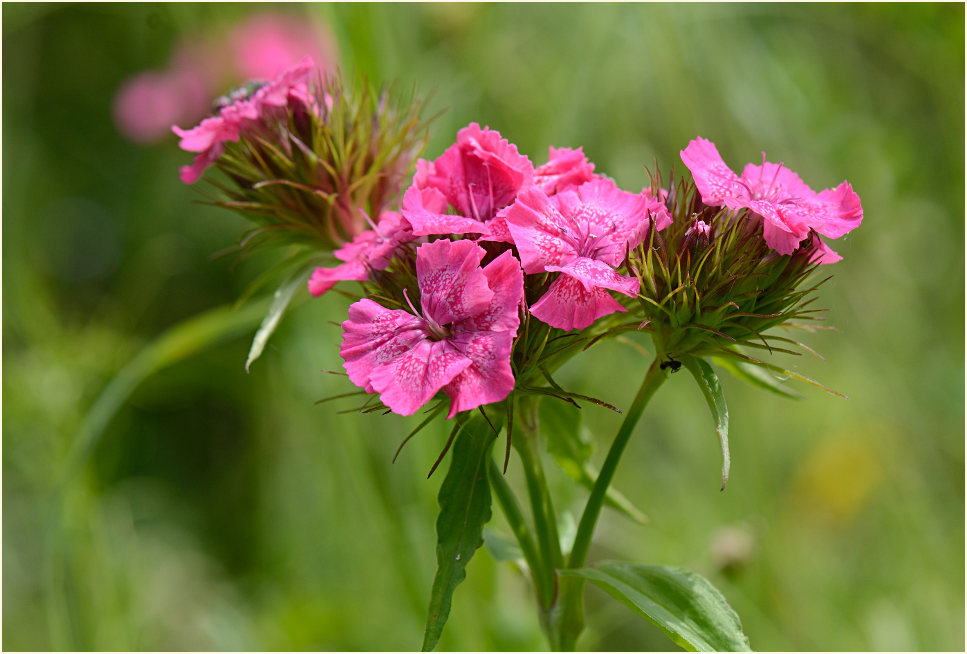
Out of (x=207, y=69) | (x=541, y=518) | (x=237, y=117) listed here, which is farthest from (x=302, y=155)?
(x=207, y=69)

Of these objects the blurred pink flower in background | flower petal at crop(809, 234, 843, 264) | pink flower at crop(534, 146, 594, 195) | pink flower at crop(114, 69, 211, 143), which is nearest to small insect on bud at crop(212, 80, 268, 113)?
pink flower at crop(534, 146, 594, 195)

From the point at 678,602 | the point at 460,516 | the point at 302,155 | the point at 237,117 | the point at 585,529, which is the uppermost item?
the point at 237,117

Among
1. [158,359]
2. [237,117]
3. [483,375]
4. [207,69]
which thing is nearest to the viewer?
[483,375]

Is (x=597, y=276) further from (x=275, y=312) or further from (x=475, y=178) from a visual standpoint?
(x=275, y=312)

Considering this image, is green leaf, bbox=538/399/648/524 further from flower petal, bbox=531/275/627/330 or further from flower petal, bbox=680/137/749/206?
flower petal, bbox=680/137/749/206

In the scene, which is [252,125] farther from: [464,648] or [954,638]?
[954,638]

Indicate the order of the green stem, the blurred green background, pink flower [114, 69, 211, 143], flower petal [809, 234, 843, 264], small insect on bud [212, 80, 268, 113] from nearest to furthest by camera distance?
flower petal [809, 234, 843, 264]
the green stem
small insect on bud [212, 80, 268, 113]
the blurred green background
pink flower [114, 69, 211, 143]

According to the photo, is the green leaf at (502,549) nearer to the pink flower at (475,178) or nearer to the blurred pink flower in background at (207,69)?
the pink flower at (475,178)
